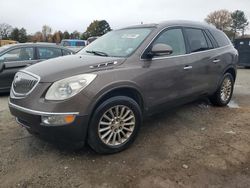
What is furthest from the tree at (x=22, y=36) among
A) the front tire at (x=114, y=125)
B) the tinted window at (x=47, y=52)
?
the front tire at (x=114, y=125)

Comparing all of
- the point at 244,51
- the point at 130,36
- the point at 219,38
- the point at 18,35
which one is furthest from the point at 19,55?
the point at 18,35

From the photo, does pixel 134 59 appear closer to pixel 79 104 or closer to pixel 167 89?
pixel 167 89

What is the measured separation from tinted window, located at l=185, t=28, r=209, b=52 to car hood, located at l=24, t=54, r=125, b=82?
1.67 meters

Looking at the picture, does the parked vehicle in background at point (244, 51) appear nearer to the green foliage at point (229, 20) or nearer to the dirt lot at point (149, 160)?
the dirt lot at point (149, 160)

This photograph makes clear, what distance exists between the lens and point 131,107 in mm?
3680

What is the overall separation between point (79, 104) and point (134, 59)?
1092 millimetres

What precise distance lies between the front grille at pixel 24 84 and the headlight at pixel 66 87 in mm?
277

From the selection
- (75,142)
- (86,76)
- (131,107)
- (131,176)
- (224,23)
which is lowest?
(131,176)

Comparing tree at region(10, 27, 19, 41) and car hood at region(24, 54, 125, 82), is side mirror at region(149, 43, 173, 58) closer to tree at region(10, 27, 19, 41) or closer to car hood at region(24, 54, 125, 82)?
car hood at region(24, 54, 125, 82)

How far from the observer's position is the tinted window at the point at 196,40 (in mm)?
4809

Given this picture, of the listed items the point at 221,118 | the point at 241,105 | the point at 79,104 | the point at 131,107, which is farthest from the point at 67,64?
the point at 241,105

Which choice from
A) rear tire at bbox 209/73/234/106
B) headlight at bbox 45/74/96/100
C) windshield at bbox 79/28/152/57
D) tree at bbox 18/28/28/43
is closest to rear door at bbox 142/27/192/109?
windshield at bbox 79/28/152/57

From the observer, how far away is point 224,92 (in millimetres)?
5914

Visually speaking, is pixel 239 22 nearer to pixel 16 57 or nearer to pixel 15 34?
pixel 15 34
